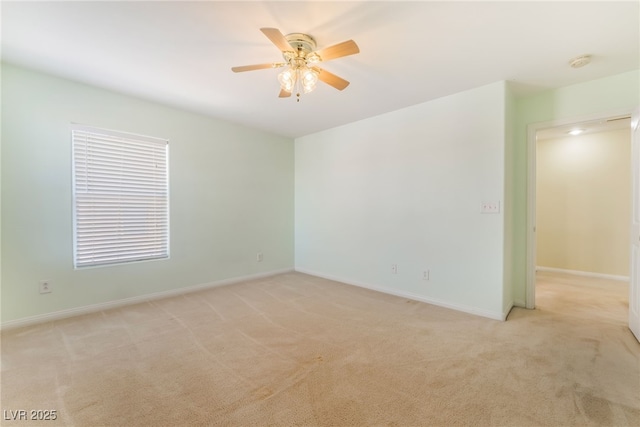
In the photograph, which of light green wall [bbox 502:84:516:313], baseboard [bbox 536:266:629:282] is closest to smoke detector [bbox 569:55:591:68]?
light green wall [bbox 502:84:516:313]

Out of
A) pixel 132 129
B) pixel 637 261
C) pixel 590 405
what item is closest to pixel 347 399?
pixel 590 405

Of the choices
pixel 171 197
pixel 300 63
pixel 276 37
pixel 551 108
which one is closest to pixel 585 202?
pixel 551 108

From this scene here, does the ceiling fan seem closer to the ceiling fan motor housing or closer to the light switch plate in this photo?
the ceiling fan motor housing

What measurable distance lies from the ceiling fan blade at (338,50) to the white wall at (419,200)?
6.23ft

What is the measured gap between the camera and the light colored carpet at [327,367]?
1535mm

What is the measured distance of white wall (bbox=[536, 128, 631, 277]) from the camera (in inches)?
167

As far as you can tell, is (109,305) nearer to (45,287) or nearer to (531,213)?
(45,287)

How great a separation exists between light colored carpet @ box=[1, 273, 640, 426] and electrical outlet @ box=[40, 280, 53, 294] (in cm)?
33

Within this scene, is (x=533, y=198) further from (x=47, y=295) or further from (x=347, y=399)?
(x=47, y=295)

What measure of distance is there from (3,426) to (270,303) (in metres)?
2.18

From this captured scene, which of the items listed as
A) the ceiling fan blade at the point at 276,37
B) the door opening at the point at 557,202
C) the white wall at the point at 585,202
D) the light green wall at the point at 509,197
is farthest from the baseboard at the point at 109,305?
the white wall at the point at 585,202

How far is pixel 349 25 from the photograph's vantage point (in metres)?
1.92

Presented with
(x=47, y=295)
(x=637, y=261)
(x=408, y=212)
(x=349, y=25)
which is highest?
(x=349, y=25)

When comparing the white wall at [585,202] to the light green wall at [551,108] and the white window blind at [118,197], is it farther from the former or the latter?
the white window blind at [118,197]
